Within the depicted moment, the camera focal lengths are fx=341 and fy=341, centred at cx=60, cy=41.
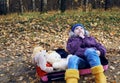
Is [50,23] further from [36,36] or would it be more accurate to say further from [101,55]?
[101,55]

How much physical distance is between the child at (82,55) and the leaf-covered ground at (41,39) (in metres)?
0.53

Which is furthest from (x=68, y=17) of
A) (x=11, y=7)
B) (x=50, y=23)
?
(x=11, y=7)

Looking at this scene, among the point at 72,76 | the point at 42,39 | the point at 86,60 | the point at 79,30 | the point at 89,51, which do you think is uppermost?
the point at 79,30

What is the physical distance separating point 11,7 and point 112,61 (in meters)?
27.5

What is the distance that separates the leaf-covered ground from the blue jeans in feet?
1.40

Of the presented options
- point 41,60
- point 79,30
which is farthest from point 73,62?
point 79,30

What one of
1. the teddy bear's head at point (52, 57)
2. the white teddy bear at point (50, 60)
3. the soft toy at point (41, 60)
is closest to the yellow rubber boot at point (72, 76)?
the white teddy bear at point (50, 60)

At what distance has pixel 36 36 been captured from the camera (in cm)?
1098

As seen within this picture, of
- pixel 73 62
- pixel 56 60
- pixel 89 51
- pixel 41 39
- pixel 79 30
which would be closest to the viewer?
pixel 73 62

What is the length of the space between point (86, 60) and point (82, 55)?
0.44ft

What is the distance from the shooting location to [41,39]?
10.6 m

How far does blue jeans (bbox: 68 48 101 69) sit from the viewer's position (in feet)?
20.5

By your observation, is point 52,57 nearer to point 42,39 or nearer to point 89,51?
point 89,51

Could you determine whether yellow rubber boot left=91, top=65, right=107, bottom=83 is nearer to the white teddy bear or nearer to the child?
the child
